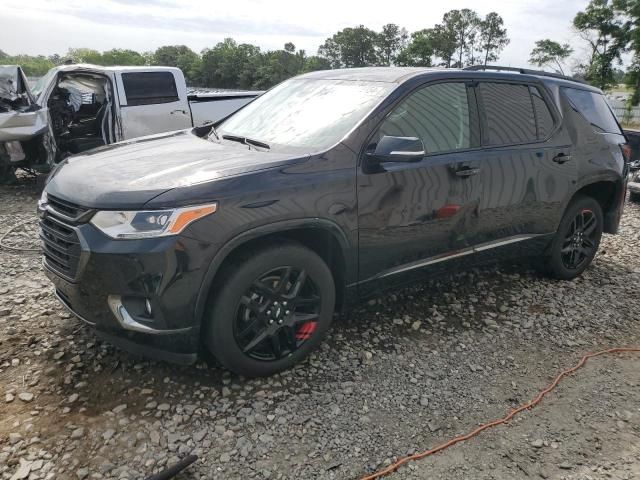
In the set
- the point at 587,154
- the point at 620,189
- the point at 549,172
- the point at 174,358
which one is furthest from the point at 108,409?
the point at 620,189

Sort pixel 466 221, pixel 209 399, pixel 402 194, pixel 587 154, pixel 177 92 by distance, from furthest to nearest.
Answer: pixel 177 92 < pixel 587 154 < pixel 466 221 < pixel 402 194 < pixel 209 399

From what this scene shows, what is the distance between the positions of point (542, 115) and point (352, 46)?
162 ft

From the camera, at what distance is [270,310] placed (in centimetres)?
280

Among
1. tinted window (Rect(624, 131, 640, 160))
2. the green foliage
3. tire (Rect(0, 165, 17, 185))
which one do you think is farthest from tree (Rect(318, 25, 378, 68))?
tire (Rect(0, 165, 17, 185))

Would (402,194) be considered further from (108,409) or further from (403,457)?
(108,409)

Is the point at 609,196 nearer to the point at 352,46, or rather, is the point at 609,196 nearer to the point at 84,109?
the point at 84,109

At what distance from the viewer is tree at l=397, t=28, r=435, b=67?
4581 cm

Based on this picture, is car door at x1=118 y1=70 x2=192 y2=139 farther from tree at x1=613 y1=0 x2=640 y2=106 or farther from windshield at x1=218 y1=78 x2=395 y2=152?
tree at x1=613 y1=0 x2=640 y2=106

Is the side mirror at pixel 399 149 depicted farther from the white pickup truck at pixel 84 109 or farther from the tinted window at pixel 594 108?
the white pickup truck at pixel 84 109

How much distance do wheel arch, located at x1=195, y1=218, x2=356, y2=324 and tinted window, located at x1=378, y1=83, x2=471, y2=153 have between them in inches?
27.8

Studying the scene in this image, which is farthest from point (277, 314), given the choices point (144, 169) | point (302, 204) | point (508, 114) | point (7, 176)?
point (7, 176)

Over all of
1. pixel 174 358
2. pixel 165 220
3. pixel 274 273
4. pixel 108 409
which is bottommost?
pixel 108 409

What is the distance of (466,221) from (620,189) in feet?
6.89

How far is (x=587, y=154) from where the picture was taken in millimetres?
4246
